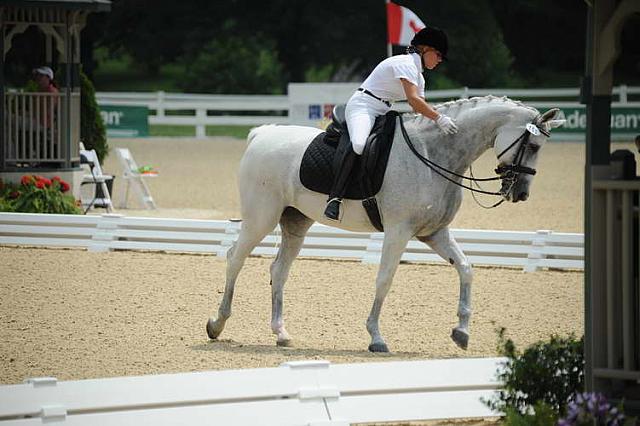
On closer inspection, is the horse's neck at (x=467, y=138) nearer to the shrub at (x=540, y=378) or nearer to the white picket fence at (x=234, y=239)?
the shrub at (x=540, y=378)

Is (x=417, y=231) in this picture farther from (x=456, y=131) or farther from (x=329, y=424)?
(x=329, y=424)

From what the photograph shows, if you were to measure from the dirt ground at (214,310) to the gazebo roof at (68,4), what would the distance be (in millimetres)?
4333

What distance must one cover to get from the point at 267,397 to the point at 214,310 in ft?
15.2

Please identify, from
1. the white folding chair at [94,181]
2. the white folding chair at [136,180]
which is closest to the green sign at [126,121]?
the white folding chair at [94,181]

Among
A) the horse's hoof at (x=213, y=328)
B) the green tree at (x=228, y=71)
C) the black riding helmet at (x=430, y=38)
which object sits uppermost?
the green tree at (x=228, y=71)

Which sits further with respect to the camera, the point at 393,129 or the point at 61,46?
the point at 61,46

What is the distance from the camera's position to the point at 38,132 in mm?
18156

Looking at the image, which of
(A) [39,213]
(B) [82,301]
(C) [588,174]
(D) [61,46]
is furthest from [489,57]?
(C) [588,174]

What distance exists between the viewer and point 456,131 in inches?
364

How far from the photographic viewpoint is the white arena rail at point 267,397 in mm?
6211

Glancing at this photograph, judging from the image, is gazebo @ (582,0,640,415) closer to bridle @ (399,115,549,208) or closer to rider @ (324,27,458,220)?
bridle @ (399,115,549,208)

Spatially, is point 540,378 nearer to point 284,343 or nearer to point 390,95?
point 284,343

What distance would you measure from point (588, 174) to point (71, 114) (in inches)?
521

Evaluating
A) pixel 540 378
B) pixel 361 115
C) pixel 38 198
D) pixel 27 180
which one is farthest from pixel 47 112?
pixel 540 378
